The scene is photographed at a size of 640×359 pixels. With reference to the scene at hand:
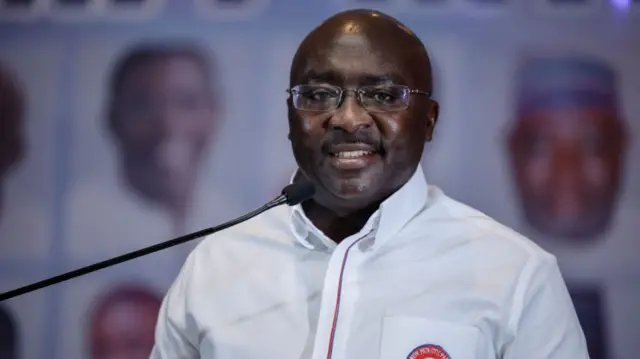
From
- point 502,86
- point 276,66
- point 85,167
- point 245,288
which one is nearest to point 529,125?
point 502,86

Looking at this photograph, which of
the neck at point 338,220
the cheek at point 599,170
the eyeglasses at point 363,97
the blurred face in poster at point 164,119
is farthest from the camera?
the blurred face in poster at point 164,119

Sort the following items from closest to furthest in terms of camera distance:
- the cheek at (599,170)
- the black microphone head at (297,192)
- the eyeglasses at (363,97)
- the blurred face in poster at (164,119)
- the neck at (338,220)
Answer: the black microphone head at (297,192)
the eyeglasses at (363,97)
the neck at (338,220)
the cheek at (599,170)
the blurred face in poster at (164,119)

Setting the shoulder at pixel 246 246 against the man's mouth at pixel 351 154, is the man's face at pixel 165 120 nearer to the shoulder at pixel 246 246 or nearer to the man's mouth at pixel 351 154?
the shoulder at pixel 246 246

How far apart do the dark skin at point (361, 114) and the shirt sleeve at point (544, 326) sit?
11.3 inches

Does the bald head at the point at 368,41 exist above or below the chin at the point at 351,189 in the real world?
above

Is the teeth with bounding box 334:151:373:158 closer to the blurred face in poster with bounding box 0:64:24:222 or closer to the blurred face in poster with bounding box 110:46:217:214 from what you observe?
the blurred face in poster with bounding box 110:46:217:214

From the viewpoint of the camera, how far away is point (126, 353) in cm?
208

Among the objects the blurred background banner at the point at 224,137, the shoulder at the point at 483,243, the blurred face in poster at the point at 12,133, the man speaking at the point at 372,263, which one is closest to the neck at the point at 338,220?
the man speaking at the point at 372,263

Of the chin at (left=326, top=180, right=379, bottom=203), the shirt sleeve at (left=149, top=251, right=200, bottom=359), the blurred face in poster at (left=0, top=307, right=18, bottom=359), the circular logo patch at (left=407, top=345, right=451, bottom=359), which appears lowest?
the blurred face in poster at (left=0, top=307, right=18, bottom=359)

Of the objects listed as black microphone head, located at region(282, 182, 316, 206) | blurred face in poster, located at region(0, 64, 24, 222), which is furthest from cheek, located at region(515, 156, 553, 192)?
blurred face in poster, located at region(0, 64, 24, 222)

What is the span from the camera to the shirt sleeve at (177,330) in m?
1.53

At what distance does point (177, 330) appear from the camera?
5.05 ft

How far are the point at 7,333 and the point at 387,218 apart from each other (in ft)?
3.84

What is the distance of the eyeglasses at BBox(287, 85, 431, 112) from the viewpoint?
139cm
